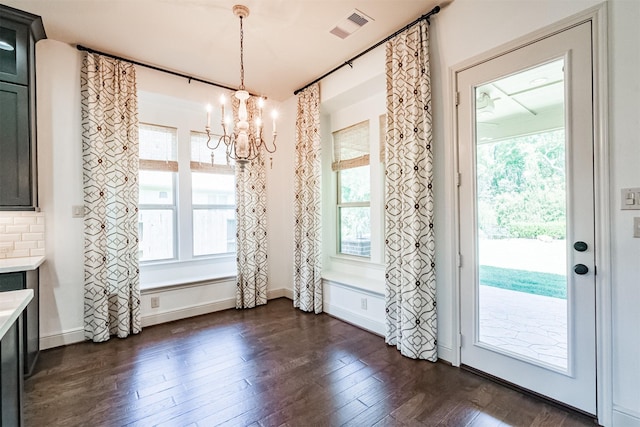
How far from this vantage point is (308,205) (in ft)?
13.0

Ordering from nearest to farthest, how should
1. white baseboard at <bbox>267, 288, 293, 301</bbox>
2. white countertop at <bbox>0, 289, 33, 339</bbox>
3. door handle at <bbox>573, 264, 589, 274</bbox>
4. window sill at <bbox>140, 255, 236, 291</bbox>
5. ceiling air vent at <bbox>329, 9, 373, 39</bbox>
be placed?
white countertop at <bbox>0, 289, 33, 339</bbox> → door handle at <bbox>573, 264, 589, 274</bbox> → ceiling air vent at <bbox>329, 9, 373, 39</bbox> → window sill at <bbox>140, 255, 236, 291</bbox> → white baseboard at <bbox>267, 288, 293, 301</bbox>

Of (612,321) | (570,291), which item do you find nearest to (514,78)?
(570,291)

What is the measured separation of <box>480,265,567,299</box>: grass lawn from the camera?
204 centimetres

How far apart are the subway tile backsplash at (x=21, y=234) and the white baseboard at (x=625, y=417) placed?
4634 mm

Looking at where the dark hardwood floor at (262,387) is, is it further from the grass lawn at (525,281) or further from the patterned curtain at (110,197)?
the grass lawn at (525,281)

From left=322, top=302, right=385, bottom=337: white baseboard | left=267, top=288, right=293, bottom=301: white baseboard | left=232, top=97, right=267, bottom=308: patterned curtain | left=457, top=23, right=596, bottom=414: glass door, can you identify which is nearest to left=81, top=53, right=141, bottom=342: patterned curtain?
left=232, top=97, right=267, bottom=308: patterned curtain

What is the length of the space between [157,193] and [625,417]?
474 cm

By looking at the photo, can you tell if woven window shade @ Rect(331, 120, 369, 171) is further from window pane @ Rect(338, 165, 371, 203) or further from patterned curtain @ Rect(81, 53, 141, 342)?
patterned curtain @ Rect(81, 53, 141, 342)

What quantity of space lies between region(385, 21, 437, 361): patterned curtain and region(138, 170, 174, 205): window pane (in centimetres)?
301

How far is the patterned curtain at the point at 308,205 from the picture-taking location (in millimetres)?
3895

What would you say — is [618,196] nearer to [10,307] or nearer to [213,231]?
[10,307]

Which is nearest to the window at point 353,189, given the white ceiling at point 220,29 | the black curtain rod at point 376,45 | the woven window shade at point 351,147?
the woven window shade at point 351,147

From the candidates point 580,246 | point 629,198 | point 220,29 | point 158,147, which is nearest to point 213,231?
point 158,147

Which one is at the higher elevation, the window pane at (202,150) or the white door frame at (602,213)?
the window pane at (202,150)
